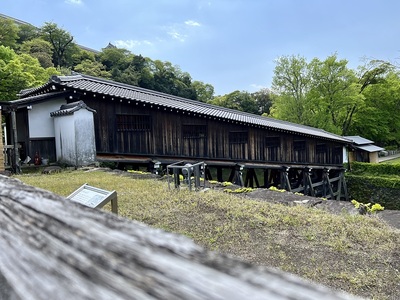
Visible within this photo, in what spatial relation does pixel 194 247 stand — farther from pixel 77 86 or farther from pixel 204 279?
pixel 77 86

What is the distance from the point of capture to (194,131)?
514 inches

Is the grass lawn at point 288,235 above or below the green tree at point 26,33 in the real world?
below

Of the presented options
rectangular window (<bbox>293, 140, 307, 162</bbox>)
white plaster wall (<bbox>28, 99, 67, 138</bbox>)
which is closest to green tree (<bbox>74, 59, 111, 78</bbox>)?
white plaster wall (<bbox>28, 99, 67, 138</bbox>)

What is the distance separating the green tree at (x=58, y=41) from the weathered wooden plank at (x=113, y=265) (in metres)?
43.7

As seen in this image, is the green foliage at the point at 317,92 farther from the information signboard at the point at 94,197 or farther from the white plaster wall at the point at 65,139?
the information signboard at the point at 94,197

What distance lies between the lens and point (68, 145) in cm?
1050

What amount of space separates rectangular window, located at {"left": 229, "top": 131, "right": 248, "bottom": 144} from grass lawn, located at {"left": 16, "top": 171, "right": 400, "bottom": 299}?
25.8 ft

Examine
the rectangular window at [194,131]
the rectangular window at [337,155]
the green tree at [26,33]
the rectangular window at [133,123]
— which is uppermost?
the green tree at [26,33]

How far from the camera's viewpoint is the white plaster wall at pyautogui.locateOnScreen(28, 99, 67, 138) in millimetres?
10781

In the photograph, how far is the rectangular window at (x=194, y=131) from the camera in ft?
42.2

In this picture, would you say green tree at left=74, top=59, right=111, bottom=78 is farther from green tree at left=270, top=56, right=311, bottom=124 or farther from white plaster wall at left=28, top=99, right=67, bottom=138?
white plaster wall at left=28, top=99, right=67, bottom=138

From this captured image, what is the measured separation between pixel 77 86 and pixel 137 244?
1152cm

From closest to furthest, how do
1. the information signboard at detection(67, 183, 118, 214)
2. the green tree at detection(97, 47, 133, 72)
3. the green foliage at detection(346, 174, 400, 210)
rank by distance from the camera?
the information signboard at detection(67, 183, 118, 214) → the green foliage at detection(346, 174, 400, 210) → the green tree at detection(97, 47, 133, 72)

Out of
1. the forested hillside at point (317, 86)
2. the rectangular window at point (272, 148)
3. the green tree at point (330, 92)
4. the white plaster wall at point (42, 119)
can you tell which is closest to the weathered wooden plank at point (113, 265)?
the white plaster wall at point (42, 119)
